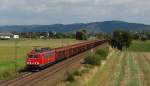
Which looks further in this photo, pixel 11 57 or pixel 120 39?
pixel 120 39

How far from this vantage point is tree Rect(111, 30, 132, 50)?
15300 centimetres

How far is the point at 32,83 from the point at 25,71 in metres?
12.3

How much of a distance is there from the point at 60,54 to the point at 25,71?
15.5 metres

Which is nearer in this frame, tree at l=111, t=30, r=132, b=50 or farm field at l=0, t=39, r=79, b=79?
farm field at l=0, t=39, r=79, b=79

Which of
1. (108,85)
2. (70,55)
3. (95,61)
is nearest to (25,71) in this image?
(95,61)

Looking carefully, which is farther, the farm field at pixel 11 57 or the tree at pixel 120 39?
the tree at pixel 120 39

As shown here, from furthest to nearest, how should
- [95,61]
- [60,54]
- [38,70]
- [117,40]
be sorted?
[117,40] < [60,54] < [95,61] < [38,70]

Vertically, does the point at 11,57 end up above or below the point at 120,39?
above

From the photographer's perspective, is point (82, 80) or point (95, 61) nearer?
point (82, 80)

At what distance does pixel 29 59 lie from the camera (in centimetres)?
4644

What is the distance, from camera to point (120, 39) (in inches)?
6112

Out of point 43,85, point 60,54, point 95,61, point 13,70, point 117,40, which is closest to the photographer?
point 43,85

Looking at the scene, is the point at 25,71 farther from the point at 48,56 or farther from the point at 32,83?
the point at 32,83

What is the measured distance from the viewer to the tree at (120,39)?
153 meters
